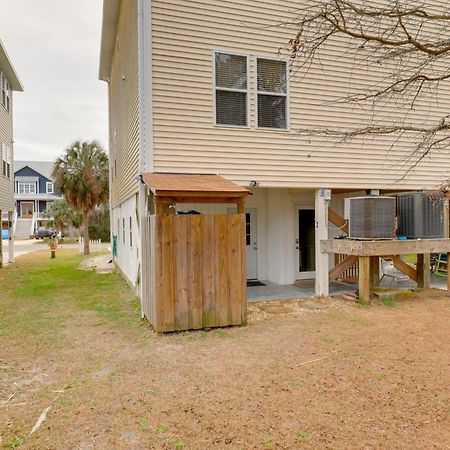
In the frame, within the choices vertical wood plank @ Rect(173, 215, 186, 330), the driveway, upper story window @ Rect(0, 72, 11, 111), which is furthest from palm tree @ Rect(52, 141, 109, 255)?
vertical wood plank @ Rect(173, 215, 186, 330)

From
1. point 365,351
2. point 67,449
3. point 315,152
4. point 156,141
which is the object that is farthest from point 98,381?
point 315,152

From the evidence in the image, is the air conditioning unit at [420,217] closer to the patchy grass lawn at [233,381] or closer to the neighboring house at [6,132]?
the patchy grass lawn at [233,381]

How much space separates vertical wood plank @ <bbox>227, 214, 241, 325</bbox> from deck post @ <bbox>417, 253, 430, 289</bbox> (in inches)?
213

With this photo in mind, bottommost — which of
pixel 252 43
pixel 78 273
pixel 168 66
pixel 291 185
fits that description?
pixel 78 273

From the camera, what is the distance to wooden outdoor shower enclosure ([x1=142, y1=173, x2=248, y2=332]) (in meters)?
5.86

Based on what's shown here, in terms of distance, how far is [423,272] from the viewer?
948 cm

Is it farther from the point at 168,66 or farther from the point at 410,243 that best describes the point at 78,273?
the point at 410,243

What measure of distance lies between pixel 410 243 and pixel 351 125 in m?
2.94

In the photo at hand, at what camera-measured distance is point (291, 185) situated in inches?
327

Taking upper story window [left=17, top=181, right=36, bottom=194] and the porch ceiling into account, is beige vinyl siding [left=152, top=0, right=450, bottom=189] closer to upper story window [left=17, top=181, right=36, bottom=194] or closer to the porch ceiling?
the porch ceiling

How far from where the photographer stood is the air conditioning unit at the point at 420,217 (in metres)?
8.67

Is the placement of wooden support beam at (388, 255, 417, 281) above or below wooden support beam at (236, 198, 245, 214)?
below

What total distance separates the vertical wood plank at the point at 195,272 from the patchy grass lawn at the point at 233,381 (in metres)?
0.28

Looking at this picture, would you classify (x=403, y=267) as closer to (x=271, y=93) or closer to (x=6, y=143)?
(x=271, y=93)
